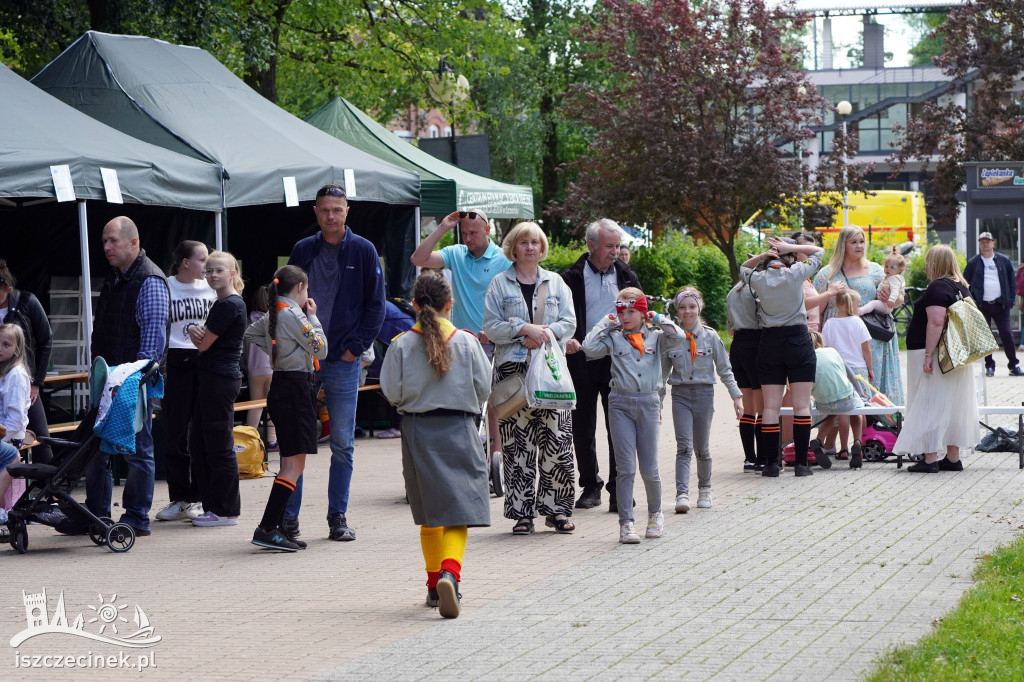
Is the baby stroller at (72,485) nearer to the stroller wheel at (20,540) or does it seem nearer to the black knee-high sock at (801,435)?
the stroller wheel at (20,540)

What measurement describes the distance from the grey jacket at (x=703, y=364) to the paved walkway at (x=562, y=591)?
2.91ft

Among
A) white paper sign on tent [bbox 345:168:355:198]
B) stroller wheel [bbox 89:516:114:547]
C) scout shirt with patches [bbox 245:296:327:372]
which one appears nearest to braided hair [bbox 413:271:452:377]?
scout shirt with patches [bbox 245:296:327:372]

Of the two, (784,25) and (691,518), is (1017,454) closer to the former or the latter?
(691,518)

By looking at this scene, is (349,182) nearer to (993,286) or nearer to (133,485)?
(133,485)

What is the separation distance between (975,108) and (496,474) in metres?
25.9

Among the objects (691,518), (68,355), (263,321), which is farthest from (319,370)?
(68,355)

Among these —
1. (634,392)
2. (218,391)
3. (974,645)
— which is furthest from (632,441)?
(974,645)

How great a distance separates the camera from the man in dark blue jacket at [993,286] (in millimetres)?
20594

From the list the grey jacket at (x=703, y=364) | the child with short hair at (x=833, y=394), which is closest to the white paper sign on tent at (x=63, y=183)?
the grey jacket at (x=703, y=364)

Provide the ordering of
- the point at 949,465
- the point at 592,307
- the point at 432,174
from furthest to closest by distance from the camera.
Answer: the point at 432,174 → the point at 949,465 → the point at 592,307

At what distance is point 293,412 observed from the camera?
8.02 metres

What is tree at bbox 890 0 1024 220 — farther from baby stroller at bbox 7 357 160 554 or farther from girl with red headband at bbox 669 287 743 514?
baby stroller at bbox 7 357 160 554

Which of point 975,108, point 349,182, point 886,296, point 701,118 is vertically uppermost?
point 975,108

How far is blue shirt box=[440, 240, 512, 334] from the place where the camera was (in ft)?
31.3
